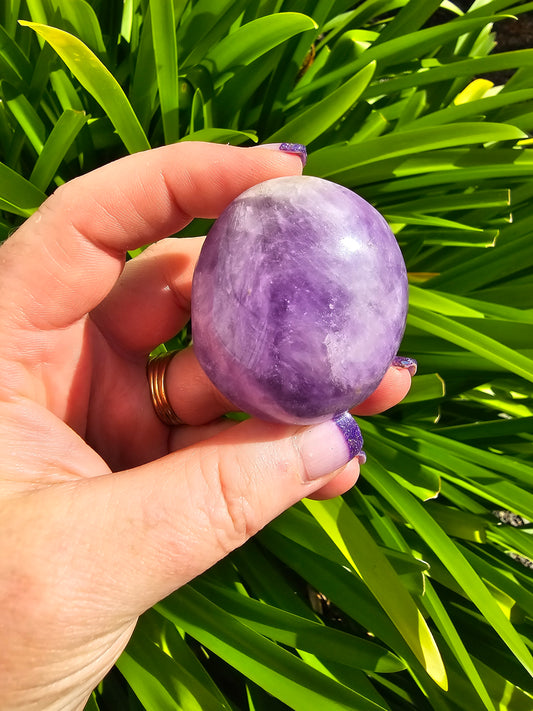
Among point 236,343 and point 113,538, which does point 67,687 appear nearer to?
point 113,538

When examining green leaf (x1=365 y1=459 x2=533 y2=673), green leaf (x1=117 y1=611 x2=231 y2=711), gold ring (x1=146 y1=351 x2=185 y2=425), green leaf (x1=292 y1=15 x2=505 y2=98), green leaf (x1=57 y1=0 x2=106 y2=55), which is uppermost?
Answer: green leaf (x1=57 y1=0 x2=106 y2=55)

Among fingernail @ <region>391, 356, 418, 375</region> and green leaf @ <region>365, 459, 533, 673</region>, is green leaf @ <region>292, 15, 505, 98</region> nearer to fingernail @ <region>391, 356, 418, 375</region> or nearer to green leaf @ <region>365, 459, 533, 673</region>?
fingernail @ <region>391, 356, 418, 375</region>

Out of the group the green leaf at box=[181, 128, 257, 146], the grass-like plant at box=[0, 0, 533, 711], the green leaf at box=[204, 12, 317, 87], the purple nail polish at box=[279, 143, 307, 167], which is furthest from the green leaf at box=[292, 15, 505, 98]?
the purple nail polish at box=[279, 143, 307, 167]

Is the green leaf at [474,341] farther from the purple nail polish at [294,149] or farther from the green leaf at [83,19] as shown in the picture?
the green leaf at [83,19]

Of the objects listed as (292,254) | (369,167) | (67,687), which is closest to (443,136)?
(369,167)

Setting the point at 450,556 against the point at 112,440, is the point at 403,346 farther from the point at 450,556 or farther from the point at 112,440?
the point at 112,440
